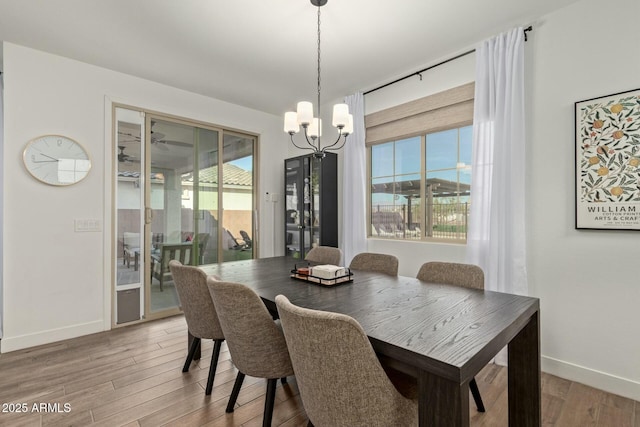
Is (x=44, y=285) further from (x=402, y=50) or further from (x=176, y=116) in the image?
(x=402, y=50)

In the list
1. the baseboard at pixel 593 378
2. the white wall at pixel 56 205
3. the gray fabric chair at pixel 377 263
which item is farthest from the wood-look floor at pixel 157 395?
the gray fabric chair at pixel 377 263

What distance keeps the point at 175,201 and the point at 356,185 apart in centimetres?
223

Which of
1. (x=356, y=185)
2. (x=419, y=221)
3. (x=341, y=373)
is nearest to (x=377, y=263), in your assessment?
(x=419, y=221)

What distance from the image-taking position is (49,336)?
2838 mm

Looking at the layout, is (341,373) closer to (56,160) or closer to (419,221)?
(419,221)

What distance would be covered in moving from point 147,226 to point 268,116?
7.55ft

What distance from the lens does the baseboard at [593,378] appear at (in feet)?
6.40

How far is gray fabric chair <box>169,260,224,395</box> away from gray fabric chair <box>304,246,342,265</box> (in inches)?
47.1

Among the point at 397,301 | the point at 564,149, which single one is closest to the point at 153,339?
the point at 397,301

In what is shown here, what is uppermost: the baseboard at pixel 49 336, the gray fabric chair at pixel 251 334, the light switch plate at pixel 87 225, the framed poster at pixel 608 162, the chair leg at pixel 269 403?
the framed poster at pixel 608 162

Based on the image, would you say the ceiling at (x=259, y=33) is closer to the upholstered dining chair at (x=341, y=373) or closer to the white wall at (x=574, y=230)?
the white wall at (x=574, y=230)

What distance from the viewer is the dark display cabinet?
3773mm

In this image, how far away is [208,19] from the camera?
7.55ft

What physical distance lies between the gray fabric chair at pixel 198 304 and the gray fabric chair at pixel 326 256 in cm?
120
